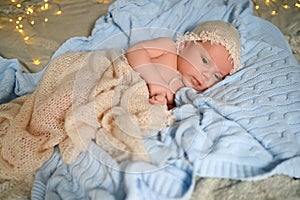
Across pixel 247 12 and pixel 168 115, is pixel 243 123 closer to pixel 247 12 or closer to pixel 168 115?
pixel 168 115

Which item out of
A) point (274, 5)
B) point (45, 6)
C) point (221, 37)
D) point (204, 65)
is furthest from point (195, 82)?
point (45, 6)

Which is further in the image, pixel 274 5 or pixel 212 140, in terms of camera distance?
pixel 274 5

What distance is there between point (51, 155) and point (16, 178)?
4.5 inches

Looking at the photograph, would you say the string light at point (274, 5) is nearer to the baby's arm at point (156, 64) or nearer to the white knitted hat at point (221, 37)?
the white knitted hat at point (221, 37)

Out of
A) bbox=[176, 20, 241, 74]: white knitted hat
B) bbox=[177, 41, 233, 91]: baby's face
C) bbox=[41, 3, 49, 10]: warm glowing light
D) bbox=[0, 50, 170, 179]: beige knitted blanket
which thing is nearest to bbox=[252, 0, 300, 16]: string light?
bbox=[176, 20, 241, 74]: white knitted hat

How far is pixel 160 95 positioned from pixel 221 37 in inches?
11.4

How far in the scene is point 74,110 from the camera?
103cm

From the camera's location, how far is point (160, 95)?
1252mm

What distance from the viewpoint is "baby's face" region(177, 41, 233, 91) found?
129 cm

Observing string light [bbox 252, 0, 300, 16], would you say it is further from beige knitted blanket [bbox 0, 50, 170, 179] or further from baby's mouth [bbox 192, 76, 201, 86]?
beige knitted blanket [bbox 0, 50, 170, 179]

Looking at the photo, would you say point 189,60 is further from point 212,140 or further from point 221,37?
point 212,140

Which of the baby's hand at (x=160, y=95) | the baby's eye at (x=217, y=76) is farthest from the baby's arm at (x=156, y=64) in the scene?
the baby's eye at (x=217, y=76)

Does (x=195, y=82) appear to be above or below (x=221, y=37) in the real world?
below

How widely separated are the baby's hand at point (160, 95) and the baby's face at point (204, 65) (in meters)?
0.08
